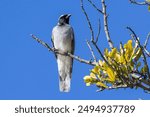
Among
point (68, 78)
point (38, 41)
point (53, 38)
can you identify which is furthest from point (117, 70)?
point (53, 38)

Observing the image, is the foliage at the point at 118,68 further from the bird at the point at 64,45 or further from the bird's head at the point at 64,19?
the bird's head at the point at 64,19

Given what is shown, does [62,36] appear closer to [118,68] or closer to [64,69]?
[64,69]

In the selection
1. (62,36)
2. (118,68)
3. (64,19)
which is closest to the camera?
(118,68)

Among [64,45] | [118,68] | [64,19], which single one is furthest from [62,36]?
[118,68]

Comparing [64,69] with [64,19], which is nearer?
[64,69]

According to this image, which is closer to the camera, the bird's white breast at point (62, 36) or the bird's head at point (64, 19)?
the bird's white breast at point (62, 36)

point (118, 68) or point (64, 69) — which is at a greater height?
point (64, 69)

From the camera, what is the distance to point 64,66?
30.1 feet

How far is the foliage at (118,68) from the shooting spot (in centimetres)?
416

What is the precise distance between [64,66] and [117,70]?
16.6ft

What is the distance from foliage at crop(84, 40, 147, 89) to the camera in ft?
13.7

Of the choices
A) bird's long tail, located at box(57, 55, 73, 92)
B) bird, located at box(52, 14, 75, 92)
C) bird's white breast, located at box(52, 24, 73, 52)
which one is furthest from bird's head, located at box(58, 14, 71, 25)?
bird's long tail, located at box(57, 55, 73, 92)

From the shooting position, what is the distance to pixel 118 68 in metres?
4.17

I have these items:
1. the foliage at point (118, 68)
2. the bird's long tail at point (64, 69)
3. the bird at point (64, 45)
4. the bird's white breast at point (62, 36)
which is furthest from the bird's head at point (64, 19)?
the foliage at point (118, 68)
